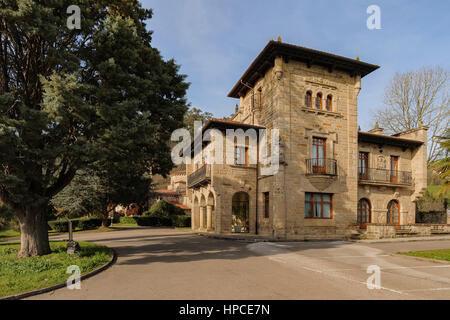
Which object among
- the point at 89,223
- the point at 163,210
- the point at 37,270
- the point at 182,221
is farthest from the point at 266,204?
the point at 89,223

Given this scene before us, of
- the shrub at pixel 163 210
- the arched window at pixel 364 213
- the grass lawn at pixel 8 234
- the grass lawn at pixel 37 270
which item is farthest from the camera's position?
the shrub at pixel 163 210

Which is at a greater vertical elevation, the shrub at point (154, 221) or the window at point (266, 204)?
the window at point (266, 204)

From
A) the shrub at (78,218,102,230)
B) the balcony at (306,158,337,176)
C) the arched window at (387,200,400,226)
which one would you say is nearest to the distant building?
the shrub at (78,218,102,230)

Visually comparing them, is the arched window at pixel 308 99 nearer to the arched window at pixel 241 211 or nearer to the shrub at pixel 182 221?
the arched window at pixel 241 211

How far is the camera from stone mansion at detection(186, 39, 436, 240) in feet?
67.2

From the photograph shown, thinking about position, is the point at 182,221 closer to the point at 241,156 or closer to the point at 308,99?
the point at 241,156

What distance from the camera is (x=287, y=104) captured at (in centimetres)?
2075

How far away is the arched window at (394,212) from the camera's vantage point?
81.0ft

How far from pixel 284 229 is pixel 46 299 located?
1526 cm

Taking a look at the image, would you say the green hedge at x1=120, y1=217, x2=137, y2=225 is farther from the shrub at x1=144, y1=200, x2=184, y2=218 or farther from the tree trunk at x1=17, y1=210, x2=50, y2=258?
the tree trunk at x1=17, y1=210, x2=50, y2=258

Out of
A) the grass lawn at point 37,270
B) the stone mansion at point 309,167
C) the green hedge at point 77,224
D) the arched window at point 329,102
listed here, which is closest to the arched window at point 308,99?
the stone mansion at point 309,167

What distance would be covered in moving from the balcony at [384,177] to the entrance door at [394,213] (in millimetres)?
1804

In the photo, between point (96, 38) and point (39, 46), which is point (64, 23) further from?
point (39, 46)

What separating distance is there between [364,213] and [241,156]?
34.8 ft
